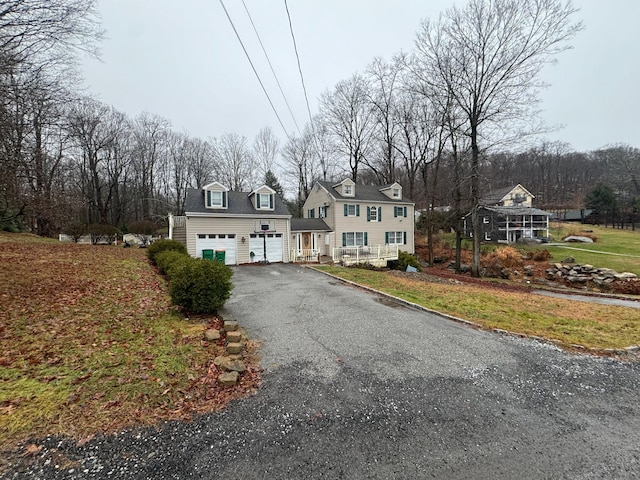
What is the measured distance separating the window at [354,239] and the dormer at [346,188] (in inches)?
126

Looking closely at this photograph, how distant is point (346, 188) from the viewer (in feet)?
70.9

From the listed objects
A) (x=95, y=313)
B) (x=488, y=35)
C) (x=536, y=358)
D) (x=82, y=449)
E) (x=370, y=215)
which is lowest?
(x=536, y=358)

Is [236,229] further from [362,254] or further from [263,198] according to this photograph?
[362,254]

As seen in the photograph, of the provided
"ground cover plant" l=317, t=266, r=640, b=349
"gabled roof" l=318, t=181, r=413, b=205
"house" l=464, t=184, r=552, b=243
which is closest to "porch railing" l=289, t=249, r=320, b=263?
"gabled roof" l=318, t=181, r=413, b=205

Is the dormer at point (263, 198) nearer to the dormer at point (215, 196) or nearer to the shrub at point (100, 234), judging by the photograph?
the dormer at point (215, 196)

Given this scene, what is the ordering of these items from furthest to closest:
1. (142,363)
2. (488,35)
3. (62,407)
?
(488,35), (142,363), (62,407)

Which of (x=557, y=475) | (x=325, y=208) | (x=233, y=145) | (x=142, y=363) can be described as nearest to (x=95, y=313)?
(x=142, y=363)

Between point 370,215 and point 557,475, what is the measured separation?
67.5ft

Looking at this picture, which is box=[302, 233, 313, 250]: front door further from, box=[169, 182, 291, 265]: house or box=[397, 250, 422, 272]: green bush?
box=[397, 250, 422, 272]: green bush

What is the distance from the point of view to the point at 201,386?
11.5ft

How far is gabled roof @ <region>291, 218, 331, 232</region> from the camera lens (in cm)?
2014

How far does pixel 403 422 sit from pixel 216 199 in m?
16.3

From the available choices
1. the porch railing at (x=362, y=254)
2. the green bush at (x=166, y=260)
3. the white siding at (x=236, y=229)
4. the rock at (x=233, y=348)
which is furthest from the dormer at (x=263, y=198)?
the rock at (x=233, y=348)

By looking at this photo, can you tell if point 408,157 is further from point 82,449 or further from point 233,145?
point 82,449
